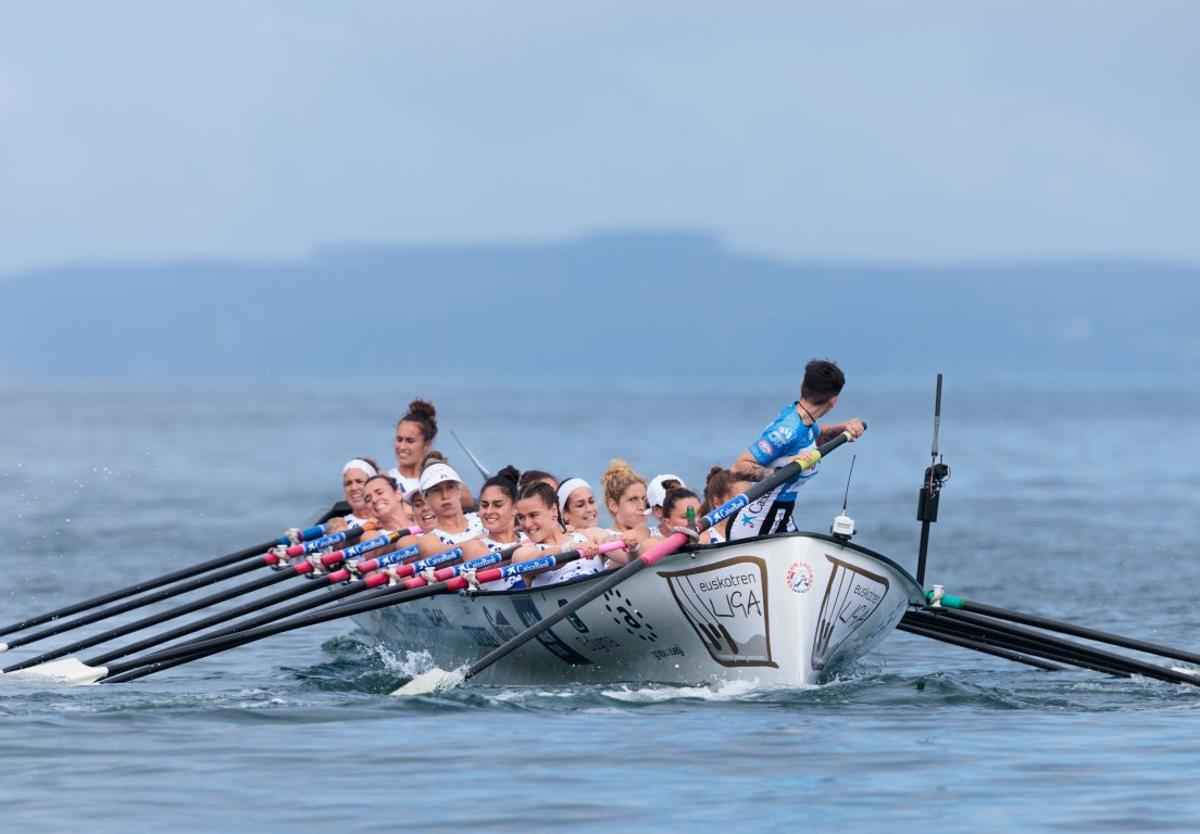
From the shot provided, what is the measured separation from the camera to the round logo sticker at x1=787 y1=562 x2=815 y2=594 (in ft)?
40.4

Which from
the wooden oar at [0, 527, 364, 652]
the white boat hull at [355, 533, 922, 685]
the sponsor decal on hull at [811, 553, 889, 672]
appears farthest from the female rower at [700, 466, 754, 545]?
the wooden oar at [0, 527, 364, 652]

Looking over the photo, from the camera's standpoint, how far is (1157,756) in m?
11.6

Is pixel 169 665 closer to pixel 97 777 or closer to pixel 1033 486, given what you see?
pixel 97 777

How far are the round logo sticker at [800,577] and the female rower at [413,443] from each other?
17.6 ft

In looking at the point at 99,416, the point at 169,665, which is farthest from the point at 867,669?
the point at 99,416

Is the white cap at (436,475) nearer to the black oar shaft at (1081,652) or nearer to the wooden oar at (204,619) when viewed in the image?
the wooden oar at (204,619)

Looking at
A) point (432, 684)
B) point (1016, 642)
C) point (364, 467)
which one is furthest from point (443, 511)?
point (1016, 642)

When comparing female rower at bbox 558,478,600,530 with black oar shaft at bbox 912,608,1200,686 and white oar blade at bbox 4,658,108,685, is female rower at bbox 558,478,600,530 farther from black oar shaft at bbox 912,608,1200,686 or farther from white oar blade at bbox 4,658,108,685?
white oar blade at bbox 4,658,108,685

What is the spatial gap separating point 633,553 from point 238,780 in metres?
3.68

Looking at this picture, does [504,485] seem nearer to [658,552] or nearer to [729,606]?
[658,552]

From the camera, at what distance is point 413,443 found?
685 inches

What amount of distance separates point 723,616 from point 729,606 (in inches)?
4.7

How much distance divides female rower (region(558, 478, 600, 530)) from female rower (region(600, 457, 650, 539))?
15 cm

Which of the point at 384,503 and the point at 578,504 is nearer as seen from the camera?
the point at 578,504
